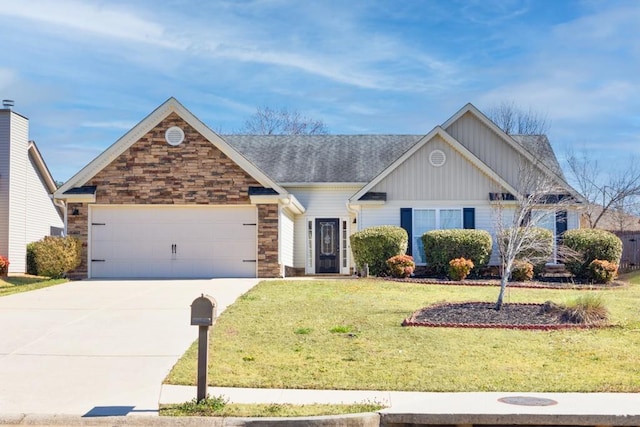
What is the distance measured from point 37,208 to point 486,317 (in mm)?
23275

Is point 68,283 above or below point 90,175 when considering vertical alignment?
below

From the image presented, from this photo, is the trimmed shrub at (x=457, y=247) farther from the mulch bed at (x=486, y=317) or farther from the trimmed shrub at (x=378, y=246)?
the mulch bed at (x=486, y=317)

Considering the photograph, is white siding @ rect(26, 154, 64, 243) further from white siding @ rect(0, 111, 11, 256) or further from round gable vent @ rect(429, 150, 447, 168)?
round gable vent @ rect(429, 150, 447, 168)

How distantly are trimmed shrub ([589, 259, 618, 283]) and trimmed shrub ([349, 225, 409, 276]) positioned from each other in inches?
222

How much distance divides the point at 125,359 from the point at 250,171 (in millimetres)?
12869

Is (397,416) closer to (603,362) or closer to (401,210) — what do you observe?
(603,362)

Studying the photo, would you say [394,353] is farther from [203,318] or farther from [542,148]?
[542,148]

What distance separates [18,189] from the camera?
96.8ft

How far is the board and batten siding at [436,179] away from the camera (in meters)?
24.9

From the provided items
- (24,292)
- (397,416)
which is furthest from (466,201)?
(397,416)

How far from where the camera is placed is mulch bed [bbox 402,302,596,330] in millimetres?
12922

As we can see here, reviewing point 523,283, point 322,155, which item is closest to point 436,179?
point 523,283

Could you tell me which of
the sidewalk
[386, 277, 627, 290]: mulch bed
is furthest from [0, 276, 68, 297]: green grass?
the sidewalk

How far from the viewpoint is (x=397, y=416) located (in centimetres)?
772
